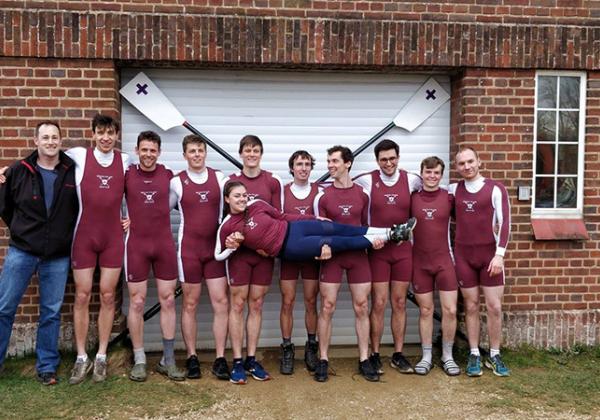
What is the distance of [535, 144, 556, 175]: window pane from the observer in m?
5.88

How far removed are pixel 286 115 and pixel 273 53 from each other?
0.68 m

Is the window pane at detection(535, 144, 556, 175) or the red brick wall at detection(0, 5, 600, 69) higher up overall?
the red brick wall at detection(0, 5, 600, 69)

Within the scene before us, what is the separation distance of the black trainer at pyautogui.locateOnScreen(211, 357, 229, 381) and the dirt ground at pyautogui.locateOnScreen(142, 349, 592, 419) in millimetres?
55

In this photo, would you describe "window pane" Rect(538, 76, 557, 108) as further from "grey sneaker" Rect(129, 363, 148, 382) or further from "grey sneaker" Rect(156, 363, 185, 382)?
"grey sneaker" Rect(129, 363, 148, 382)

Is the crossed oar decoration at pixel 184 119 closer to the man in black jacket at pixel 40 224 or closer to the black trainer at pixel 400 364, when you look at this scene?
the black trainer at pixel 400 364

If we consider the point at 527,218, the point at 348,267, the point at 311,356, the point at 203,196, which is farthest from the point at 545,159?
the point at 203,196

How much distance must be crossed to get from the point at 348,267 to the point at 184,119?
2.12m

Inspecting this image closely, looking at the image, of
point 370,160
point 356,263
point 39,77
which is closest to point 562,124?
point 370,160

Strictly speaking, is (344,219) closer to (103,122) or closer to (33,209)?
(103,122)

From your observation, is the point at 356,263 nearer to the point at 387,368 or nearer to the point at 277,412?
the point at 387,368

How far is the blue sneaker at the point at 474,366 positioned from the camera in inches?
204

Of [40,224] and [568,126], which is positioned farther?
[568,126]

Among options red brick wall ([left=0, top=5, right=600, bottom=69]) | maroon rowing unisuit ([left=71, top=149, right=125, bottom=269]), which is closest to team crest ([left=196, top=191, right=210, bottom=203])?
maroon rowing unisuit ([left=71, top=149, right=125, bottom=269])

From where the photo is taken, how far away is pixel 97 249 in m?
4.84
